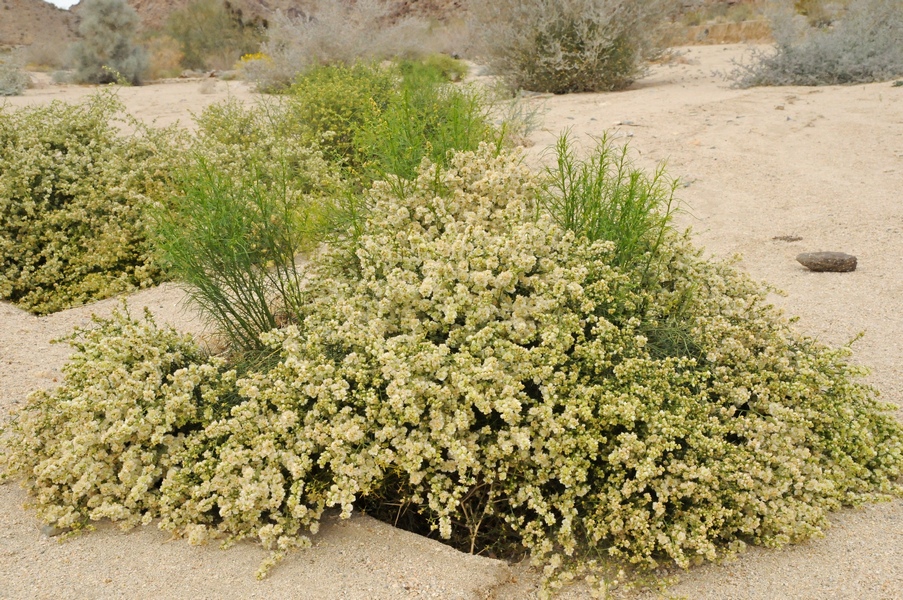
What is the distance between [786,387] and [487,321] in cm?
113

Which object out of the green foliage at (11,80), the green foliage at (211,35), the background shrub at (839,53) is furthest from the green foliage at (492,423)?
the green foliage at (211,35)

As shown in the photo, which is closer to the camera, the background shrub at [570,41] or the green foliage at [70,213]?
the green foliage at [70,213]

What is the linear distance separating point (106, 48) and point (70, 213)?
12.6 metres

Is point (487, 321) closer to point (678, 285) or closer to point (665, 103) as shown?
point (678, 285)

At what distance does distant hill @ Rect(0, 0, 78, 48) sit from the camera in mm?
30766

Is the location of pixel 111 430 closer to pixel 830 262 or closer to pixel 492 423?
pixel 492 423

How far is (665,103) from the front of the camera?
8.77 metres

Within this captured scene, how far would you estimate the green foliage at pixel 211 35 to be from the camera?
71.6 feet

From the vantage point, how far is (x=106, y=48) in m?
15.8

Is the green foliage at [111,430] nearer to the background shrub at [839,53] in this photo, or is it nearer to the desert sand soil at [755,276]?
the desert sand soil at [755,276]

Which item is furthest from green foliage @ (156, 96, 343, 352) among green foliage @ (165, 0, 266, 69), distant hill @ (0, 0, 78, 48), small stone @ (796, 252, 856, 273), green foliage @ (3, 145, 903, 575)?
distant hill @ (0, 0, 78, 48)

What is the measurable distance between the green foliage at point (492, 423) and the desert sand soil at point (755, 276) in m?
0.10

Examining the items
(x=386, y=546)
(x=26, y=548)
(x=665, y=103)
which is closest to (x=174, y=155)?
(x=26, y=548)

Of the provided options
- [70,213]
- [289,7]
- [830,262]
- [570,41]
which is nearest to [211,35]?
[289,7]
